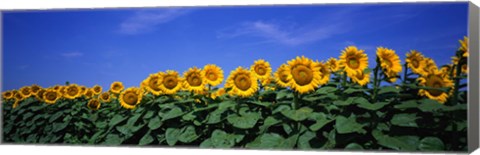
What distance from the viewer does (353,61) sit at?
470 cm

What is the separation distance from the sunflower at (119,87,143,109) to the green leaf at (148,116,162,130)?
0.94ft

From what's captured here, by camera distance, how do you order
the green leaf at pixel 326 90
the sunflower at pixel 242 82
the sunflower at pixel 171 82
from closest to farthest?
the green leaf at pixel 326 90
the sunflower at pixel 242 82
the sunflower at pixel 171 82

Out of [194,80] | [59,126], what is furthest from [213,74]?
[59,126]

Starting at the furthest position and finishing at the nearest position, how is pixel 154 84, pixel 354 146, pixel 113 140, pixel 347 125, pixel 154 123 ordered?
pixel 113 140, pixel 154 84, pixel 154 123, pixel 354 146, pixel 347 125

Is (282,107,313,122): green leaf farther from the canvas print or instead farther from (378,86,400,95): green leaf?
(378,86,400,95): green leaf

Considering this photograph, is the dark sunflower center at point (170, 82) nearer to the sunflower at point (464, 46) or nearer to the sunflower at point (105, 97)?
the sunflower at point (105, 97)

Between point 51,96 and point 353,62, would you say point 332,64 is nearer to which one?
point 353,62

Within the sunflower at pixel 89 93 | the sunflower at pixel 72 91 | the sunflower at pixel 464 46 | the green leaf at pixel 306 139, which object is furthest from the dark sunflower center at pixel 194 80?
the sunflower at pixel 464 46

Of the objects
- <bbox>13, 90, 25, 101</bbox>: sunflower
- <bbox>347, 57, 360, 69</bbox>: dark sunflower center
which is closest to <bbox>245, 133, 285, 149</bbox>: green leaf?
<bbox>347, 57, 360, 69</bbox>: dark sunflower center

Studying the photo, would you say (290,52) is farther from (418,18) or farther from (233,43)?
(418,18)

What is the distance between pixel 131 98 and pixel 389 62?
220 centimetres

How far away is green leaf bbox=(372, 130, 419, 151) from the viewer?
445 cm

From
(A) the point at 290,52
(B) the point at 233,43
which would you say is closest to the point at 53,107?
Result: (B) the point at 233,43

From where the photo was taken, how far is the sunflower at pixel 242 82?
16.3 ft
